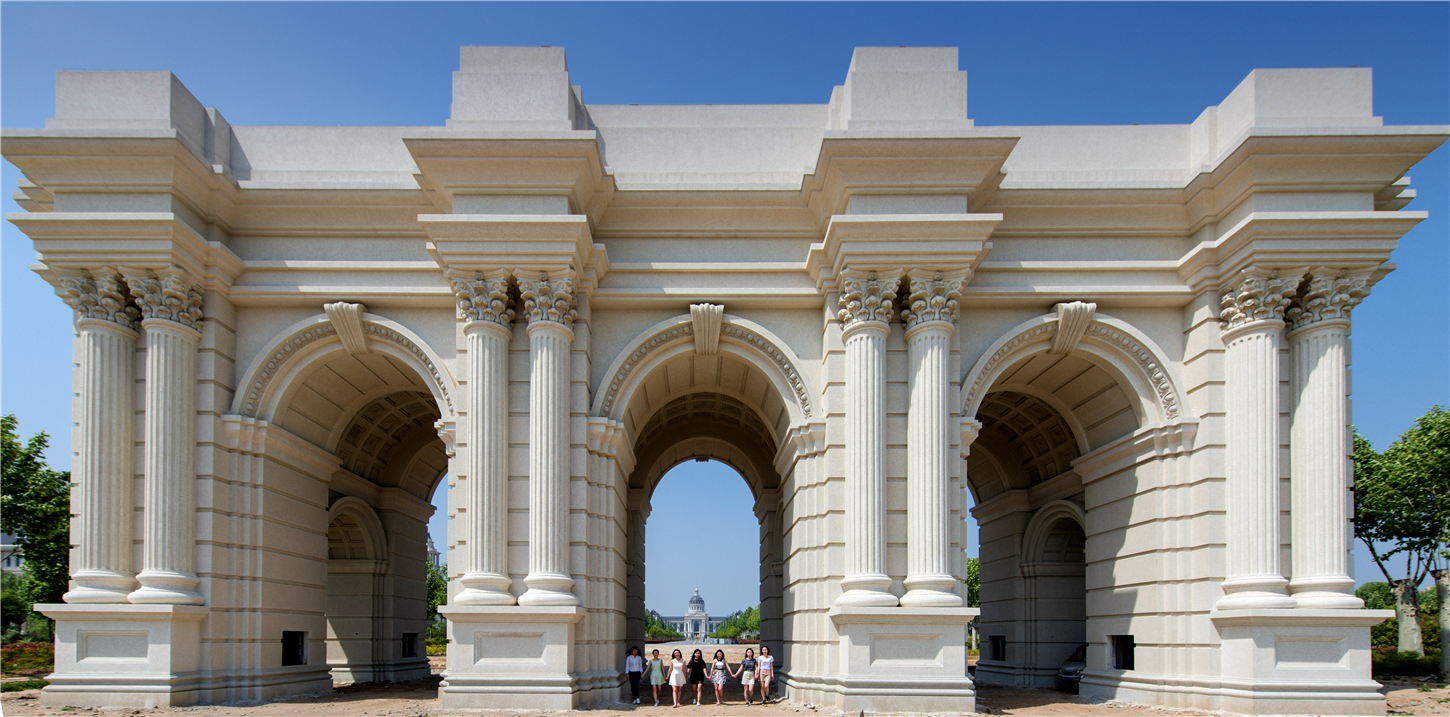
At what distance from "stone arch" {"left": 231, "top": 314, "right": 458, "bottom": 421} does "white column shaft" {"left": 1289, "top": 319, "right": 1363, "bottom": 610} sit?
15.6 meters

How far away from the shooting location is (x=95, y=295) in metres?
18.2

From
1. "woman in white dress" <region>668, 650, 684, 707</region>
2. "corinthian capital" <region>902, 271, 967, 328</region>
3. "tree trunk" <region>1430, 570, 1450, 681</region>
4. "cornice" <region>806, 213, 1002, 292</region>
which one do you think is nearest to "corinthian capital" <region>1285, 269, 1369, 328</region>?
"cornice" <region>806, 213, 1002, 292</region>

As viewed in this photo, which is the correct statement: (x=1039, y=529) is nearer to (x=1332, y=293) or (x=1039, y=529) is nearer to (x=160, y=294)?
(x=1332, y=293)

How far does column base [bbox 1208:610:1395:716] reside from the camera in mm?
16516

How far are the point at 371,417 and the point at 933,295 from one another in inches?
558

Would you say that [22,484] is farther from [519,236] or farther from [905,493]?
[905,493]

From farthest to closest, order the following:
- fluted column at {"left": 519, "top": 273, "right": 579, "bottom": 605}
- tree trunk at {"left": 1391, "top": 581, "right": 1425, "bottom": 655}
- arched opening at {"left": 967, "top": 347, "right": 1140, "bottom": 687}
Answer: tree trunk at {"left": 1391, "top": 581, "right": 1425, "bottom": 655} → arched opening at {"left": 967, "top": 347, "right": 1140, "bottom": 687} → fluted column at {"left": 519, "top": 273, "right": 579, "bottom": 605}

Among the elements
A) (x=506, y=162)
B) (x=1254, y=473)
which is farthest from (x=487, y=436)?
(x=1254, y=473)

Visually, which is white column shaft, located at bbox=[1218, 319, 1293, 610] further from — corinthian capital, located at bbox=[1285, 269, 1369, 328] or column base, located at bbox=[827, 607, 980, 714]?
column base, located at bbox=[827, 607, 980, 714]

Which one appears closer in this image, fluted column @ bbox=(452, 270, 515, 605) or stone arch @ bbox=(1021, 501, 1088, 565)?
fluted column @ bbox=(452, 270, 515, 605)

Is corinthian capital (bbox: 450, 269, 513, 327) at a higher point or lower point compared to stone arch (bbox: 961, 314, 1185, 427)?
higher

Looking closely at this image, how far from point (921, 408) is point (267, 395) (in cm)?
1272

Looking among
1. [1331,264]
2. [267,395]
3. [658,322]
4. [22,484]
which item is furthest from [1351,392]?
[22,484]

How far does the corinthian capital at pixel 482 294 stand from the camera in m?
18.2
